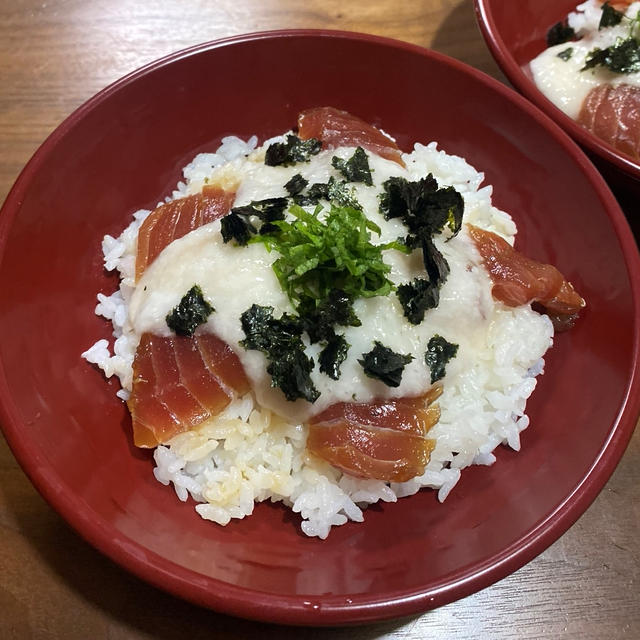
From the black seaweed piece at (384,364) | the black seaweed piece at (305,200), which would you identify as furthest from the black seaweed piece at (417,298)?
the black seaweed piece at (305,200)

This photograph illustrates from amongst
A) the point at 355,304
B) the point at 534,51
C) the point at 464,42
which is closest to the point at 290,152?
the point at 355,304

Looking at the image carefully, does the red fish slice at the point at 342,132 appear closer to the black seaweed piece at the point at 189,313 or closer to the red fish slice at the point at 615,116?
the black seaweed piece at the point at 189,313

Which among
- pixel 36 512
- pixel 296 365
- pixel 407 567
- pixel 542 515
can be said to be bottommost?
pixel 36 512

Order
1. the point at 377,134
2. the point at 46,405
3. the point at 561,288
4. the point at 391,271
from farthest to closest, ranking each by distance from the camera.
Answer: the point at 377,134 → the point at 561,288 → the point at 391,271 → the point at 46,405

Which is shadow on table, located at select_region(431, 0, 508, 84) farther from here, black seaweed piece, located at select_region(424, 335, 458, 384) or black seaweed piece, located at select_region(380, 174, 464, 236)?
black seaweed piece, located at select_region(424, 335, 458, 384)

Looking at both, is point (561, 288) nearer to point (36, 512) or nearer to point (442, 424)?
point (442, 424)

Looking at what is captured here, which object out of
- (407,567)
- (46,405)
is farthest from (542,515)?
(46,405)
